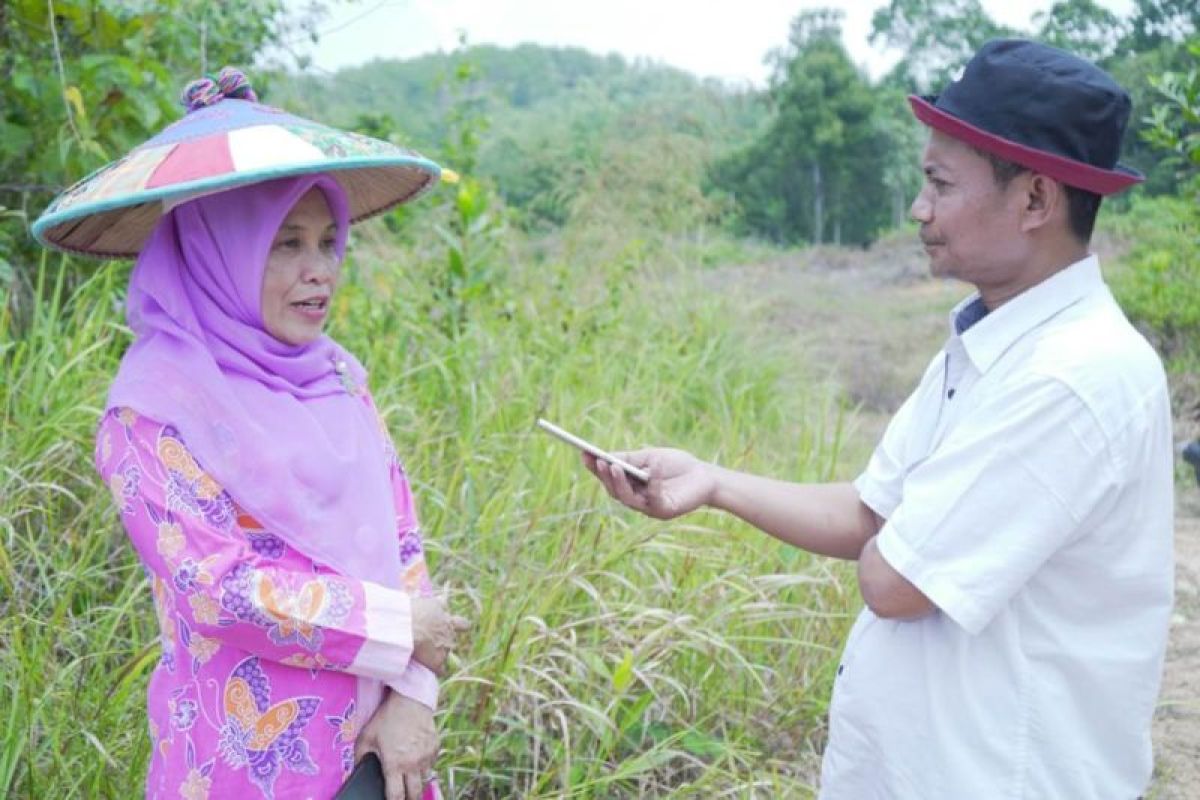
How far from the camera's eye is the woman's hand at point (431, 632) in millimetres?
1830

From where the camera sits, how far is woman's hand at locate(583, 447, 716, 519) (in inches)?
80.9

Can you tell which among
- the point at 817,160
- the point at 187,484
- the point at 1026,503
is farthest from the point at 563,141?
the point at 1026,503

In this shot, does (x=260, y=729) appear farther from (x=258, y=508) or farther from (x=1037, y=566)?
(x=1037, y=566)

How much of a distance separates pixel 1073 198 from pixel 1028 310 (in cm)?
15

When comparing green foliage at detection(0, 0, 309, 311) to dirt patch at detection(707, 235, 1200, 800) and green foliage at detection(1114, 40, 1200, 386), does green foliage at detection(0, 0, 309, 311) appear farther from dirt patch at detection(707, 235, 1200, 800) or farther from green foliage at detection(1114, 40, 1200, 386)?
green foliage at detection(1114, 40, 1200, 386)

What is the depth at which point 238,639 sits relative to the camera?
170cm

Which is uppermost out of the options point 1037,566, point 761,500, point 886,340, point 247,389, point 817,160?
point 247,389

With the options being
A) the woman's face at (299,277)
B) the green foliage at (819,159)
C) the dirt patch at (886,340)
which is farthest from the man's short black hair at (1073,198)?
the green foliage at (819,159)

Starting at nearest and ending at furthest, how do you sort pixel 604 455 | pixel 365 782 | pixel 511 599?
pixel 365 782 < pixel 604 455 < pixel 511 599

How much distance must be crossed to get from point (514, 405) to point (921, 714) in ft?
8.23

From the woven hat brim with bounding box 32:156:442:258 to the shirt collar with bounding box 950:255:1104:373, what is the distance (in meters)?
0.81

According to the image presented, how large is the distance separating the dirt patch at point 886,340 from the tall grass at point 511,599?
859mm

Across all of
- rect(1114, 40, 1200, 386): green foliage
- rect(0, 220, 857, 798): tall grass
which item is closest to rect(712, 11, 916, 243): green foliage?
rect(1114, 40, 1200, 386): green foliage

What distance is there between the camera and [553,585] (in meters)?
2.96
